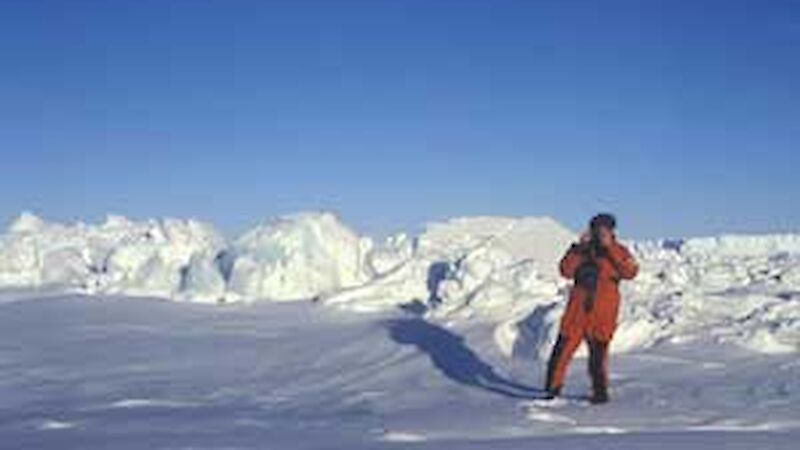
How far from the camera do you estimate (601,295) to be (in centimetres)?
859

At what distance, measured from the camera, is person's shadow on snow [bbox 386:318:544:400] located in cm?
959

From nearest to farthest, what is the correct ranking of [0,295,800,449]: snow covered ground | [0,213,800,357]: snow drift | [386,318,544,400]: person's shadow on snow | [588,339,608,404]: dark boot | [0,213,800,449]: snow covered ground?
[0,295,800,449]: snow covered ground < [0,213,800,449]: snow covered ground < [588,339,608,404]: dark boot < [386,318,544,400]: person's shadow on snow < [0,213,800,357]: snow drift

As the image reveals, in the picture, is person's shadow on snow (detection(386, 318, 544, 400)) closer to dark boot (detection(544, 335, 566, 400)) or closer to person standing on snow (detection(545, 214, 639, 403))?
dark boot (detection(544, 335, 566, 400))

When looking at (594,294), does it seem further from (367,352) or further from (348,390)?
(367,352)

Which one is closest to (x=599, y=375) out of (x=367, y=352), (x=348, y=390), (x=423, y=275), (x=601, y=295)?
(x=601, y=295)

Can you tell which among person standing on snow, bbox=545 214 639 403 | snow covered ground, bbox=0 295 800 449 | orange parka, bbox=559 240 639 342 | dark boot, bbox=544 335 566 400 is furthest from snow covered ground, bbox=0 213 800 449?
orange parka, bbox=559 240 639 342

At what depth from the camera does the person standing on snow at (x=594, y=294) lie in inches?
338

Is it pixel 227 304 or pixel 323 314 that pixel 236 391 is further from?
pixel 227 304

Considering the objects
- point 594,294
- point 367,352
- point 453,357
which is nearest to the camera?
point 594,294

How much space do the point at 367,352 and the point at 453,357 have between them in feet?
3.83

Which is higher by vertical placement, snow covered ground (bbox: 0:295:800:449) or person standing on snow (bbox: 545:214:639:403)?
person standing on snow (bbox: 545:214:639:403)

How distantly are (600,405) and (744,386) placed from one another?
4.44 feet

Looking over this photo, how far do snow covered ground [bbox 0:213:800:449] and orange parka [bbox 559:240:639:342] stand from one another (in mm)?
511

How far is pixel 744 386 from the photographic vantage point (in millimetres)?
8906
